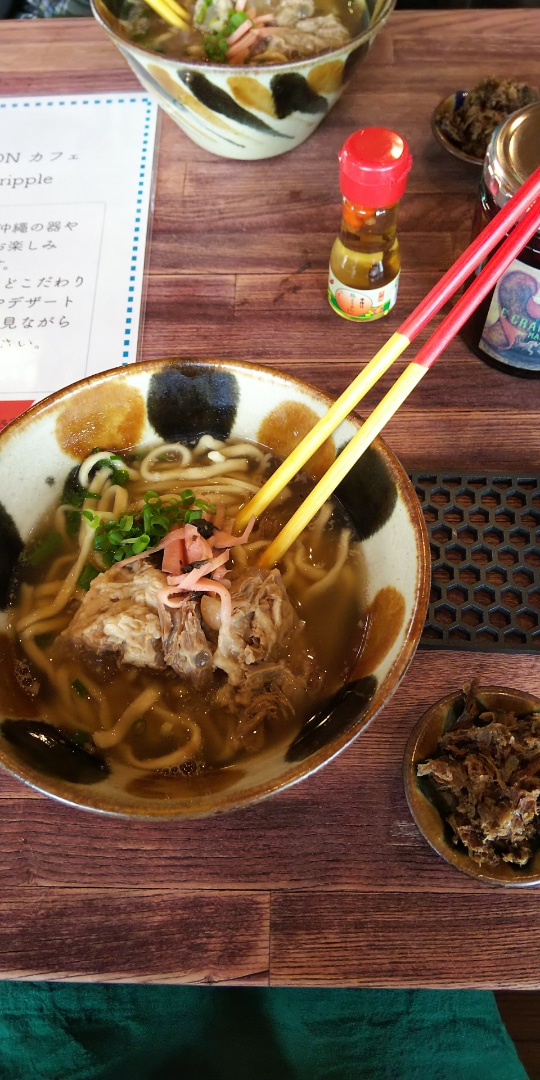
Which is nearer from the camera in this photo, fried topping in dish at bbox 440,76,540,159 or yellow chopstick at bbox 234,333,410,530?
yellow chopstick at bbox 234,333,410,530

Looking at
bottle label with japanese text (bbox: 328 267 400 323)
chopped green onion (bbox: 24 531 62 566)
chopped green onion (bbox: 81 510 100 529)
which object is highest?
bottle label with japanese text (bbox: 328 267 400 323)

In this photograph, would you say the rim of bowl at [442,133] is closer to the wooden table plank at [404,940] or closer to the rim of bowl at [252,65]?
the rim of bowl at [252,65]

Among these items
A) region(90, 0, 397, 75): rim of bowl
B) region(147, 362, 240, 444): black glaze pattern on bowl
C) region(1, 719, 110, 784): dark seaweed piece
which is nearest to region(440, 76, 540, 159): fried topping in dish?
region(90, 0, 397, 75): rim of bowl

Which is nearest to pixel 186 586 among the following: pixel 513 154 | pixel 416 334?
pixel 416 334

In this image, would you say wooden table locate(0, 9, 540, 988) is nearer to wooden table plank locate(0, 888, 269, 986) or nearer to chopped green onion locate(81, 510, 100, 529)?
wooden table plank locate(0, 888, 269, 986)

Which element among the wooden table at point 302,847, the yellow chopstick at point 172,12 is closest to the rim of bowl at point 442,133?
the wooden table at point 302,847

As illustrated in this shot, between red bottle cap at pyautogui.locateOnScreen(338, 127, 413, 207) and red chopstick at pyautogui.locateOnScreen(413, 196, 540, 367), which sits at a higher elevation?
red bottle cap at pyautogui.locateOnScreen(338, 127, 413, 207)

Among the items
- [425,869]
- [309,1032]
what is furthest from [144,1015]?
[425,869]
